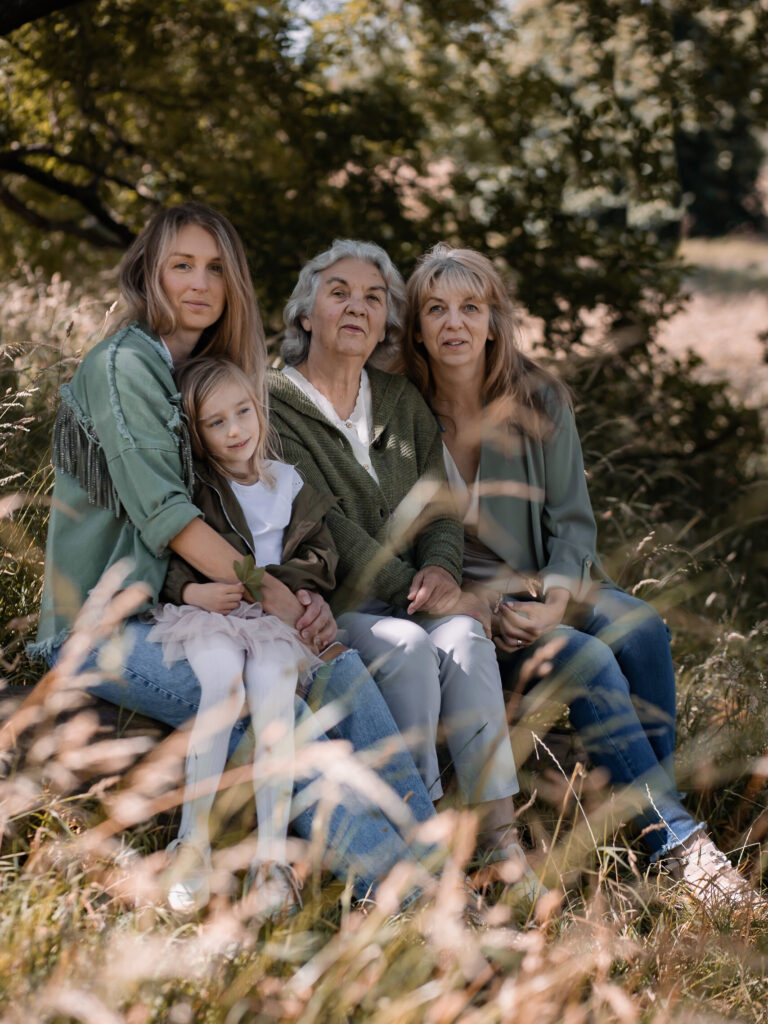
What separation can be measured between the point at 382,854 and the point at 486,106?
492 cm

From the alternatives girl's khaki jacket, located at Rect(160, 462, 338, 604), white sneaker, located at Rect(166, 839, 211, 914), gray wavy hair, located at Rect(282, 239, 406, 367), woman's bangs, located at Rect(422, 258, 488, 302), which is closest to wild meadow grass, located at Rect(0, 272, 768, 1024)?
white sneaker, located at Rect(166, 839, 211, 914)

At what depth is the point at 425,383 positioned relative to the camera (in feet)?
11.8

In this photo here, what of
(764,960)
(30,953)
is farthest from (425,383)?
(30,953)

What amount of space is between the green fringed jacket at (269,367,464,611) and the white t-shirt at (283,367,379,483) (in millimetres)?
22

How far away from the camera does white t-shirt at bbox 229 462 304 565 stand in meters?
2.87

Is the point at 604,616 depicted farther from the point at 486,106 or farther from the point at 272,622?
the point at 486,106

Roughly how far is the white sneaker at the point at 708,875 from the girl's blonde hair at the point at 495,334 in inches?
54.2

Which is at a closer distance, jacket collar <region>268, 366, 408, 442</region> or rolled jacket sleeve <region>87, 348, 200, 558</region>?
rolled jacket sleeve <region>87, 348, 200, 558</region>

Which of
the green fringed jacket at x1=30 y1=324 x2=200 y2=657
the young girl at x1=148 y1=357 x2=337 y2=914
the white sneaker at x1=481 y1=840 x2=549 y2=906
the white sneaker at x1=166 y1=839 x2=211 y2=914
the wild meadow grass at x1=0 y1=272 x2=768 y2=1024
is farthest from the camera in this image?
the green fringed jacket at x1=30 y1=324 x2=200 y2=657

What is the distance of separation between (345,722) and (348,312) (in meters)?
1.36

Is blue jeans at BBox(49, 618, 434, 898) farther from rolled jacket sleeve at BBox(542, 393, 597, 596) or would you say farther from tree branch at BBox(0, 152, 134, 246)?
tree branch at BBox(0, 152, 134, 246)

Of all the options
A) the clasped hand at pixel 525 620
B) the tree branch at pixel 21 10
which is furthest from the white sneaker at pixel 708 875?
the tree branch at pixel 21 10

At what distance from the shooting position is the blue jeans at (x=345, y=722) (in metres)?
2.43

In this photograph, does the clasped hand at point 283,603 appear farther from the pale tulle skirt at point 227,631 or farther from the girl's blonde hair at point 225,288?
the girl's blonde hair at point 225,288
